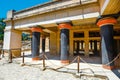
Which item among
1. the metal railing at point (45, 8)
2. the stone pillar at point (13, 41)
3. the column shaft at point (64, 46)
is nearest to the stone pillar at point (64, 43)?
the column shaft at point (64, 46)

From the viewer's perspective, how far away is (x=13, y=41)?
13305mm

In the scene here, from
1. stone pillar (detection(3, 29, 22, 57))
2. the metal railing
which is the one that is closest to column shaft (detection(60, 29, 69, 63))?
the metal railing

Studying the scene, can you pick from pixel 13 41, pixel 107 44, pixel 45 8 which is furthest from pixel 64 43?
pixel 13 41

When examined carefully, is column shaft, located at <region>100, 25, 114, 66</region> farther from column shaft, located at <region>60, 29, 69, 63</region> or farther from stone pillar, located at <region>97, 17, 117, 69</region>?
column shaft, located at <region>60, 29, 69, 63</region>

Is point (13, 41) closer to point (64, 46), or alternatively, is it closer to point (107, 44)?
point (64, 46)

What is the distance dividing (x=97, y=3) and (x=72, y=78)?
211 inches

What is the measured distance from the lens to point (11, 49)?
12898 millimetres

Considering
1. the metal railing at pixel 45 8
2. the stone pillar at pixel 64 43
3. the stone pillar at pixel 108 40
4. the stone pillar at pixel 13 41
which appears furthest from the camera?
the stone pillar at pixel 13 41

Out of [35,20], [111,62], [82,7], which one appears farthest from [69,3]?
[111,62]

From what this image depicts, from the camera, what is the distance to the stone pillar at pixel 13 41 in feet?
42.7

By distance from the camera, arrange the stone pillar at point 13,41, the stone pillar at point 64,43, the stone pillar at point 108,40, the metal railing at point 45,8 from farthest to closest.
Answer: the stone pillar at point 13,41 → the stone pillar at point 64,43 → the metal railing at point 45,8 → the stone pillar at point 108,40

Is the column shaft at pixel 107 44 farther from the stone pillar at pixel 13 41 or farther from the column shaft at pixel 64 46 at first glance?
the stone pillar at pixel 13 41

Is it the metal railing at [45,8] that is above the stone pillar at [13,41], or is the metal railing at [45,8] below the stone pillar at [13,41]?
above

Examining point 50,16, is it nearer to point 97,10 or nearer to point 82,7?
point 82,7
